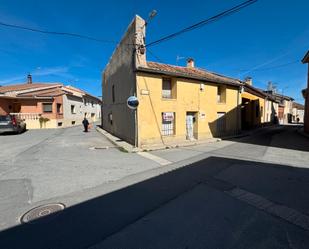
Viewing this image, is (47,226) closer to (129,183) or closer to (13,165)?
(129,183)

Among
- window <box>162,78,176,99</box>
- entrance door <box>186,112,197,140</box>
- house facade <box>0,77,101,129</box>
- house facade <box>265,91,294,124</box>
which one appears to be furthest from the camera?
house facade <box>265,91,294,124</box>

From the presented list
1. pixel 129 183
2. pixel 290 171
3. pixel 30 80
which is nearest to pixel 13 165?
pixel 129 183

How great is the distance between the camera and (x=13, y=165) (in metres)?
6.73

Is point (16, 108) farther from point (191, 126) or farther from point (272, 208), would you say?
point (272, 208)

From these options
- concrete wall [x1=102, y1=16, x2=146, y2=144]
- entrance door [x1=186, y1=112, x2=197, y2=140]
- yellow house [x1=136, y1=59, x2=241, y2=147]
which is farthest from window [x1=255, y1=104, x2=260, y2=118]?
concrete wall [x1=102, y1=16, x2=146, y2=144]

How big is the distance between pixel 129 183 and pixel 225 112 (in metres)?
12.5

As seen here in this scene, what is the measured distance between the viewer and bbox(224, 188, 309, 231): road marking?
3178mm

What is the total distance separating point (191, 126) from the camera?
13195 mm

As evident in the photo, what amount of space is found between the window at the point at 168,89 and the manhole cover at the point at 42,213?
9.36 m

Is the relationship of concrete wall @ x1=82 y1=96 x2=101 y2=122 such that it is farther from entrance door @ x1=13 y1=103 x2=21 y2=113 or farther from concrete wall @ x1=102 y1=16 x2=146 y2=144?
concrete wall @ x1=102 y1=16 x2=146 y2=144

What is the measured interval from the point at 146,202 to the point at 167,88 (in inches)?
366

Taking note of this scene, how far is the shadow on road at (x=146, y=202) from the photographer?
109 inches

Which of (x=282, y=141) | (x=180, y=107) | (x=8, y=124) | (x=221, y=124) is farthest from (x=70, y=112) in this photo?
(x=282, y=141)

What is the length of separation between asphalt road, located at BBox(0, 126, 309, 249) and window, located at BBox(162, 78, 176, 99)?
7010mm
